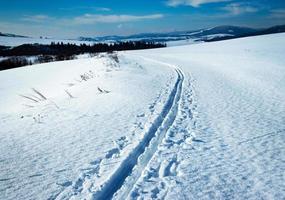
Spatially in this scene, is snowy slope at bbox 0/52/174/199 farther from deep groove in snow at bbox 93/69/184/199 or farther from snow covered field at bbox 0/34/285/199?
deep groove in snow at bbox 93/69/184/199

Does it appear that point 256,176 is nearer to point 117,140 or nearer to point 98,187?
point 98,187

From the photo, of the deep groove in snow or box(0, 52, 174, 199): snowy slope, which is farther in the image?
box(0, 52, 174, 199): snowy slope

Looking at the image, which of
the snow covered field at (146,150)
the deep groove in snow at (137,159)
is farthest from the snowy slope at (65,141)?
the deep groove in snow at (137,159)

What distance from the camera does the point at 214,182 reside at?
4.24 metres

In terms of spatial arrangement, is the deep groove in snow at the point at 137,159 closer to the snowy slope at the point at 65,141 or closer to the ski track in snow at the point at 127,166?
the ski track in snow at the point at 127,166

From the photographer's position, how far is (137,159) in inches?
200

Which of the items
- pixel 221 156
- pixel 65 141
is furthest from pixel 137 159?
pixel 65 141

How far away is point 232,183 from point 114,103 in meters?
6.15

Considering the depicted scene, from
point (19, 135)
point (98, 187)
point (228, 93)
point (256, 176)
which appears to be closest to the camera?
point (98, 187)

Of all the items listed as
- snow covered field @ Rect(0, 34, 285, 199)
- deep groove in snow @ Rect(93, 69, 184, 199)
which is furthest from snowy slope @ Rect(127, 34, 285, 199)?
deep groove in snow @ Rect(93, 69, 184, 199)

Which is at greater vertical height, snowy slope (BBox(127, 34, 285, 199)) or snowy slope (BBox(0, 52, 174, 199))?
snowy slope (BBox(0, 52, 174, 199))

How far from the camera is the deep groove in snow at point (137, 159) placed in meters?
4.07

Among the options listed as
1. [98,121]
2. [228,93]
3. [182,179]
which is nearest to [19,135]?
[98,121]

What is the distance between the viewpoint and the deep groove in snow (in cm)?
407
